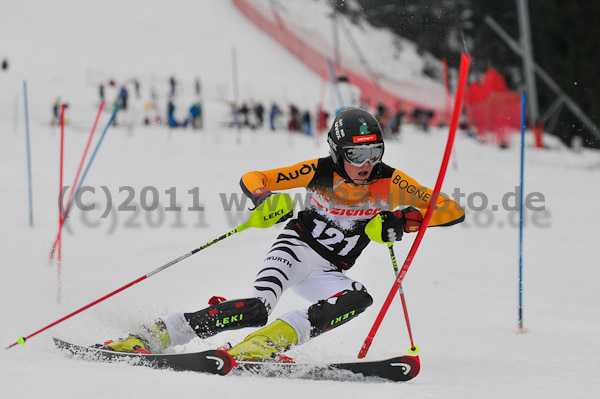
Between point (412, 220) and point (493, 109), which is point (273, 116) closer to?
point (493, 109)

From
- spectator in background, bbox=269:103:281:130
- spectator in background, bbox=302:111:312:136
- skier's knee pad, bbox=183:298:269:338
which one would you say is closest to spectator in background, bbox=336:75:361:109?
skier's knee pad, bbox=183:298:269:338

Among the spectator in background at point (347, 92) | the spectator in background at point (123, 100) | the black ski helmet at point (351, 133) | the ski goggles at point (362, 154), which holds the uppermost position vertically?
the spectator in background at point (123, 100)

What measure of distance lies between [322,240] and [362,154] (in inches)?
24.6

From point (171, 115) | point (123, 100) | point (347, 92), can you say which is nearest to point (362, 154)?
point (347, 92)

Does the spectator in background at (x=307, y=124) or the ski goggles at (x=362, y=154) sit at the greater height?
the spectator in background at (x=307, y=124)

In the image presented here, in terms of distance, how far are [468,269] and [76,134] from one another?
15514mm

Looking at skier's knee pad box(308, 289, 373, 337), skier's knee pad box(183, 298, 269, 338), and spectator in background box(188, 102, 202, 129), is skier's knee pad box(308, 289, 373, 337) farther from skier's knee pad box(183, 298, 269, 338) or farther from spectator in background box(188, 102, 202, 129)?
spectator in background box(188, 102, 202, 129)

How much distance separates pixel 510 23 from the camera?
135ft

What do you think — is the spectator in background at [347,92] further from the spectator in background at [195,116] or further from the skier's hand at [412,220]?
the spectator in background at [195,116]

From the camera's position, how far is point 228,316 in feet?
13.0

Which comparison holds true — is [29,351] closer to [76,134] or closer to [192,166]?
[192,166]

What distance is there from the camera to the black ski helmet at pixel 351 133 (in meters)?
4.14

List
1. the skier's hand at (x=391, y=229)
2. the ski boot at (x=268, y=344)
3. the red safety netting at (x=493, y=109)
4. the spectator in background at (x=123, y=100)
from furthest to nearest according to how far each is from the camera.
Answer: the red safety netting at (x=493, y=109) < the spectator in background at (x=123, y=100) < the skier's hand at (x=391, y=229) < the ski boot at (x=268, y=344)

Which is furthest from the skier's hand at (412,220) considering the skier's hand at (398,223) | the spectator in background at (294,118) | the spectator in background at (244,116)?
the spectator in background at (244,116)
